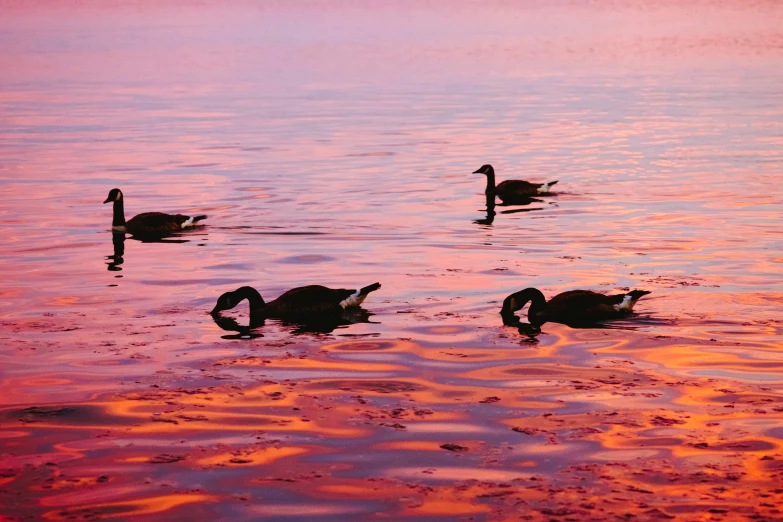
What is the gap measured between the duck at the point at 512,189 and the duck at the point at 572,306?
14.6m

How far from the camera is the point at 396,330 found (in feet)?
61.0

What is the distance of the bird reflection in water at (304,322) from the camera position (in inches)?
736

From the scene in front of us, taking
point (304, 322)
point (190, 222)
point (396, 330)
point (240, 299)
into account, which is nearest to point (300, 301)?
point (304, 322)

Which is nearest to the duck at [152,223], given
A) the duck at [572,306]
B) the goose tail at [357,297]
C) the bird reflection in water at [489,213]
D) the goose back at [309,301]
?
the bird reflection in water at [489,213]

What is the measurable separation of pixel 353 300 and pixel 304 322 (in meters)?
0.85

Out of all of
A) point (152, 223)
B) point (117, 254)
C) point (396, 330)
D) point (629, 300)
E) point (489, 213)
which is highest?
point (489, 213)

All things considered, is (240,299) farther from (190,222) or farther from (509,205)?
(509,205)

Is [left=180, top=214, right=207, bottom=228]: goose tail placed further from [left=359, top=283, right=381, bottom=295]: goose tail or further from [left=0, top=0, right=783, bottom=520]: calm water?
[left=359, top=283, right=381, bottom=295]: goose tail

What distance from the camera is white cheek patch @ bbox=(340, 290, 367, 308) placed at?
63.8 feet

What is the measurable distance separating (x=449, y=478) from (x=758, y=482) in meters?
2.89

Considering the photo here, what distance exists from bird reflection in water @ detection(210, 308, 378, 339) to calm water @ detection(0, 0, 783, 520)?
134 millimetres

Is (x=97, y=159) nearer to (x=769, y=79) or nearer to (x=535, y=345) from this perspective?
(x=535, y=345)

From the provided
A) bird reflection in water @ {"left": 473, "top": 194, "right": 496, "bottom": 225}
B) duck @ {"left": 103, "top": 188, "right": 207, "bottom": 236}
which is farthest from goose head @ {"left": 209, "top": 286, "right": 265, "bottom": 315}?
bird reflection in water @ {"left": 473, "top": 194, "right": 496, "bottom": 225}

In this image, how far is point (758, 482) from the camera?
12086 millimetres
